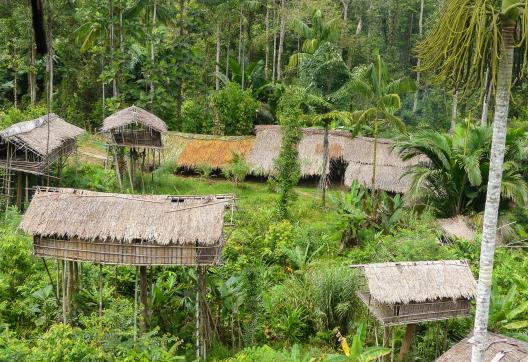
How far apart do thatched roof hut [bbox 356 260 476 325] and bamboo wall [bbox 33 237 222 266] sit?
2.61 metres

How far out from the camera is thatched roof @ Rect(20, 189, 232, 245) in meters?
9.32

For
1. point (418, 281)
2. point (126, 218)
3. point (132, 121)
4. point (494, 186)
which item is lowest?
point (418, 281)

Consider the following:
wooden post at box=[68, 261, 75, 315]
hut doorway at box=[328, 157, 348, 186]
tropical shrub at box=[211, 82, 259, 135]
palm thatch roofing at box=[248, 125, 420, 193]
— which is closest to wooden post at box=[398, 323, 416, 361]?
wooden post at box=[68, 261, 75, 315]

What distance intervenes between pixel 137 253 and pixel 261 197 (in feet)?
36.5

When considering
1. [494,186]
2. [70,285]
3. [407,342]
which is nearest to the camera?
[494,186]

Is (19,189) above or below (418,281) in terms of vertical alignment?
above

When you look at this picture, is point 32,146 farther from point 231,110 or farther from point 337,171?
point 337,171

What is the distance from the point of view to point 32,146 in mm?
16172

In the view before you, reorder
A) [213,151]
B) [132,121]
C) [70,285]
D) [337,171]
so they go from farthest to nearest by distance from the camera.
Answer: [213,151]
[337,171]
[132,121]
[70,285]

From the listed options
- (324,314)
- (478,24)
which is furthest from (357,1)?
(478,24)

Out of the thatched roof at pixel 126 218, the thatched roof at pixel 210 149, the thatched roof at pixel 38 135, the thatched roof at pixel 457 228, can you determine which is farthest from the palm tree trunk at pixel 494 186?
the thatched roof at pixel 210 149

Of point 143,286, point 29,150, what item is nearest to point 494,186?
point 143,286

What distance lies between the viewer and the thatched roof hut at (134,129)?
18.4m

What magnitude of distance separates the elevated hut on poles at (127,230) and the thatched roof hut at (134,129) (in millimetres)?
8657
